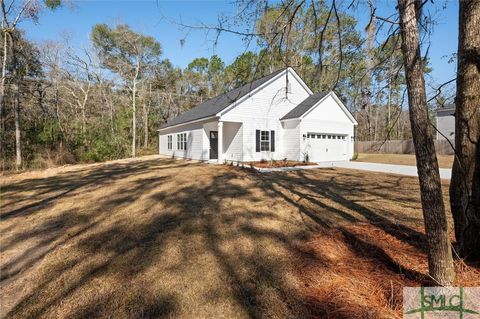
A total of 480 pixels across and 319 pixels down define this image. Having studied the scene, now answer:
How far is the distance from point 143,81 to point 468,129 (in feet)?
109

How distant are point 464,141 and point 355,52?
2.14m

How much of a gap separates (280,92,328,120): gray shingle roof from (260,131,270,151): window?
1588 mm

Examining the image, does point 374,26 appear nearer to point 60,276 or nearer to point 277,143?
point 60,276

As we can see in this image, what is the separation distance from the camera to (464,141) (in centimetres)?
288

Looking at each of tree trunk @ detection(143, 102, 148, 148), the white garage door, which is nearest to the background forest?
tree trunk @ detection(143, 102, 148, 148)

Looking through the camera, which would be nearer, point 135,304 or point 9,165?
point 135,304

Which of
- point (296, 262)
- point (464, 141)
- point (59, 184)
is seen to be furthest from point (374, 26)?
point (59, 184)

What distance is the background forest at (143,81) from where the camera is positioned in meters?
3.97

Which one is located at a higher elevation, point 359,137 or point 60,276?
point 359,137

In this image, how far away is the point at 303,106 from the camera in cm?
1566

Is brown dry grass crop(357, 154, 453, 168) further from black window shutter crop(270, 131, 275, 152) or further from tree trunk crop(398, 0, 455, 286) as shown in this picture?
tree trunk crop(398, 0, 455, 286)

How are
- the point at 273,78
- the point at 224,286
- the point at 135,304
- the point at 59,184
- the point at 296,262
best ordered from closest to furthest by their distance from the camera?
the point at 135,304 → the point at 224,286 → the point at 296,262 → the point at 59,184 → the point at 273,78

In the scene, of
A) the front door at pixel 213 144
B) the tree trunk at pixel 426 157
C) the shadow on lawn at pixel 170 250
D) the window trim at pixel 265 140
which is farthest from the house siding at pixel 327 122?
the tree trunk at pixel 426 157

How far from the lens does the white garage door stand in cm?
1521
